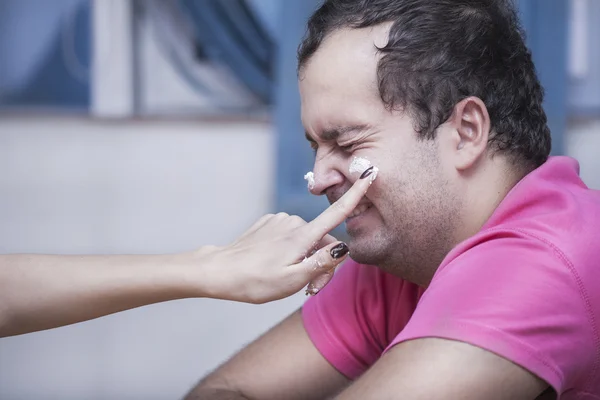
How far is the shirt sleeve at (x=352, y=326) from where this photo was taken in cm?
181

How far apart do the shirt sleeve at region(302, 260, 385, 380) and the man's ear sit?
39 cm

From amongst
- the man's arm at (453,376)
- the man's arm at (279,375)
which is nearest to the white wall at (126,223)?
the man's arm at (279,375)

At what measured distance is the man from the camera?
125 centimetres

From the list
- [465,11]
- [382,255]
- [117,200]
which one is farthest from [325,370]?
[117,200]

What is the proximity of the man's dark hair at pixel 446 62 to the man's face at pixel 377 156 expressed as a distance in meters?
0.03

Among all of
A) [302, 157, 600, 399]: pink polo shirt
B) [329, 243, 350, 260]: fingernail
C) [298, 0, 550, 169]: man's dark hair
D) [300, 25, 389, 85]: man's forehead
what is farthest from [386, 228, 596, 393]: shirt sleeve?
[300, 25, 389, 85]: man's forehead

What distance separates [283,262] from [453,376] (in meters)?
0.45

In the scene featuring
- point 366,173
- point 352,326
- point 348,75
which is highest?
point 348,75

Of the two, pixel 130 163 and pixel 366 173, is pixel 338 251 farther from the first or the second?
pixel 130 163

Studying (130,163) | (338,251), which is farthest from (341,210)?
(130,163)

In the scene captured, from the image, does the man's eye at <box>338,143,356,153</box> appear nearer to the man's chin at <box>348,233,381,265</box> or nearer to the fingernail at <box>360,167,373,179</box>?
the fingernail at <box>360,167,373,179</box>

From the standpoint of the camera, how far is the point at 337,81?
1609 millimetres

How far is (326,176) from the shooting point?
1674 mm

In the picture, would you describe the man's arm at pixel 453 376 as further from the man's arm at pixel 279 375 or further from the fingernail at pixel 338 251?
the man's arm at pixel 279 375
